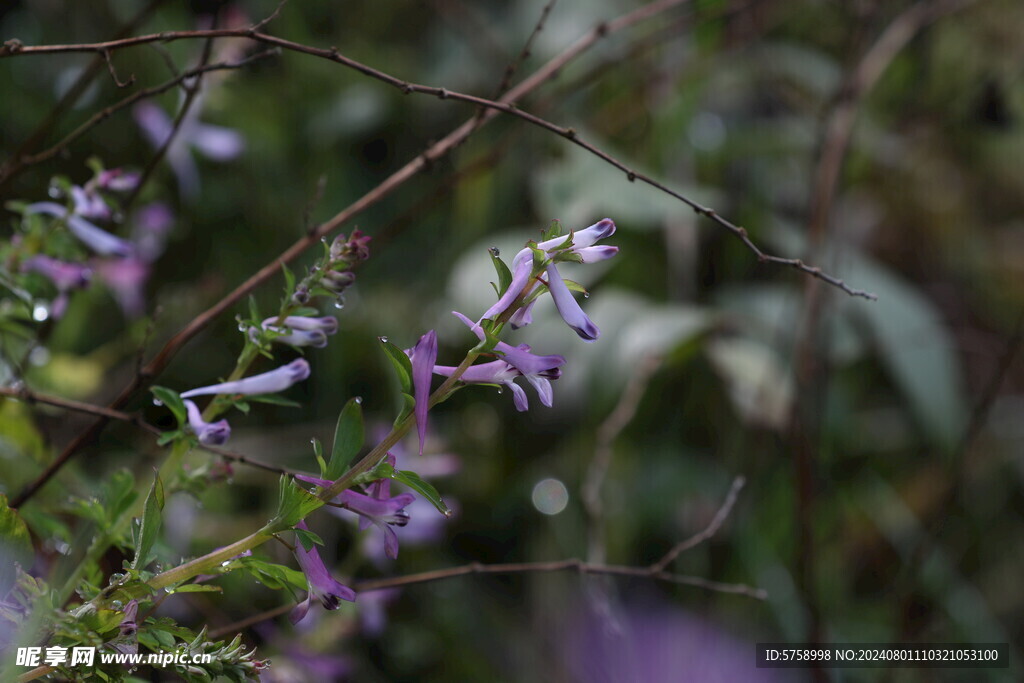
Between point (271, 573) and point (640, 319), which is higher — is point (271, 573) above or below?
below

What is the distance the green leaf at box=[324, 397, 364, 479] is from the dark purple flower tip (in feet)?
0.07

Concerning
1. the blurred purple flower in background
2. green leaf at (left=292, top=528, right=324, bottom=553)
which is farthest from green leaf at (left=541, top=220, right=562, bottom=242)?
the blurred purple flower in background

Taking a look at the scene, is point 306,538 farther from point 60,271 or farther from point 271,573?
point 60,271

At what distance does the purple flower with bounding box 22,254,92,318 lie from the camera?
0.38 metres

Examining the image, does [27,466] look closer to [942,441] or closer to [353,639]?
[353,639]

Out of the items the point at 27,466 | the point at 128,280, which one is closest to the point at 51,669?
the point at 27,466

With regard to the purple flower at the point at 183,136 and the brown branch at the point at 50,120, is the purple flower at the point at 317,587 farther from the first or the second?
the purple flower at the point at 183,136

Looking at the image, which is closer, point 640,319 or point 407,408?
point 407,408

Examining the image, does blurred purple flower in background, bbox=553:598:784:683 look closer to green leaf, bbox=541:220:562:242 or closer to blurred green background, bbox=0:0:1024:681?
blurred green background, bbox=0:0:1024:681

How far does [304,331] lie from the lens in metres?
0.29

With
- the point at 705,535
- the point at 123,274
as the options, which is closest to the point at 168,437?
the point at 705,535

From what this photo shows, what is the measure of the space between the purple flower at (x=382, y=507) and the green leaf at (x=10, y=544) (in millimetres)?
90

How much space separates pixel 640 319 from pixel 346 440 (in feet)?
2.19

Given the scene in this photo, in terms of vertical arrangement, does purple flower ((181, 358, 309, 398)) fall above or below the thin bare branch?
above
